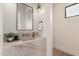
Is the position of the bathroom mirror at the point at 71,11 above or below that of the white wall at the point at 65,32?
above

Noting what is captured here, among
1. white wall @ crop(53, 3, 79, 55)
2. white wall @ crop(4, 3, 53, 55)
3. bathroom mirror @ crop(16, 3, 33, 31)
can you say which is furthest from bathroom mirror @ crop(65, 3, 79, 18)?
bathroom mirror @ crop(16, 3, 33, 31)

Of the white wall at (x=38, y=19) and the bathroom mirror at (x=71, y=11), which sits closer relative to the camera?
the white wall at (x=38, y=19)

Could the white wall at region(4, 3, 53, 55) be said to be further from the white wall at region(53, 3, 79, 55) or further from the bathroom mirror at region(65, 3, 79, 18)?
the bathroom mirror at region(65, 3, 79, 18)

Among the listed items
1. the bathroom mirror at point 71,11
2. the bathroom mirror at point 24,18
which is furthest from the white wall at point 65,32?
the bathroom mirror at point 24,18

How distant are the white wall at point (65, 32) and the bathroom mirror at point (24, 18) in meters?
0.32

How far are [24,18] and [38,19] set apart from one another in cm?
18

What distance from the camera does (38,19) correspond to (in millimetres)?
1155

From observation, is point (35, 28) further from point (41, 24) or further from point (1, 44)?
point (1, 44)

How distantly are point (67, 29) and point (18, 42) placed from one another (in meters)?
0.70

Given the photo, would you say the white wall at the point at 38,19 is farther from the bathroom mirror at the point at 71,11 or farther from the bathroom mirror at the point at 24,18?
Answer: the bathroom mirror at the point at 71,11

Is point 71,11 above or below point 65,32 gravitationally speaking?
above

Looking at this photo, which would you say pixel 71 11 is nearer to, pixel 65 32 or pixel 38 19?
pixel 65 32

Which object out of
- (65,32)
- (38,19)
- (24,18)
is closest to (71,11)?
(65,32)

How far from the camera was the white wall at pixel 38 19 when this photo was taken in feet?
3.49
